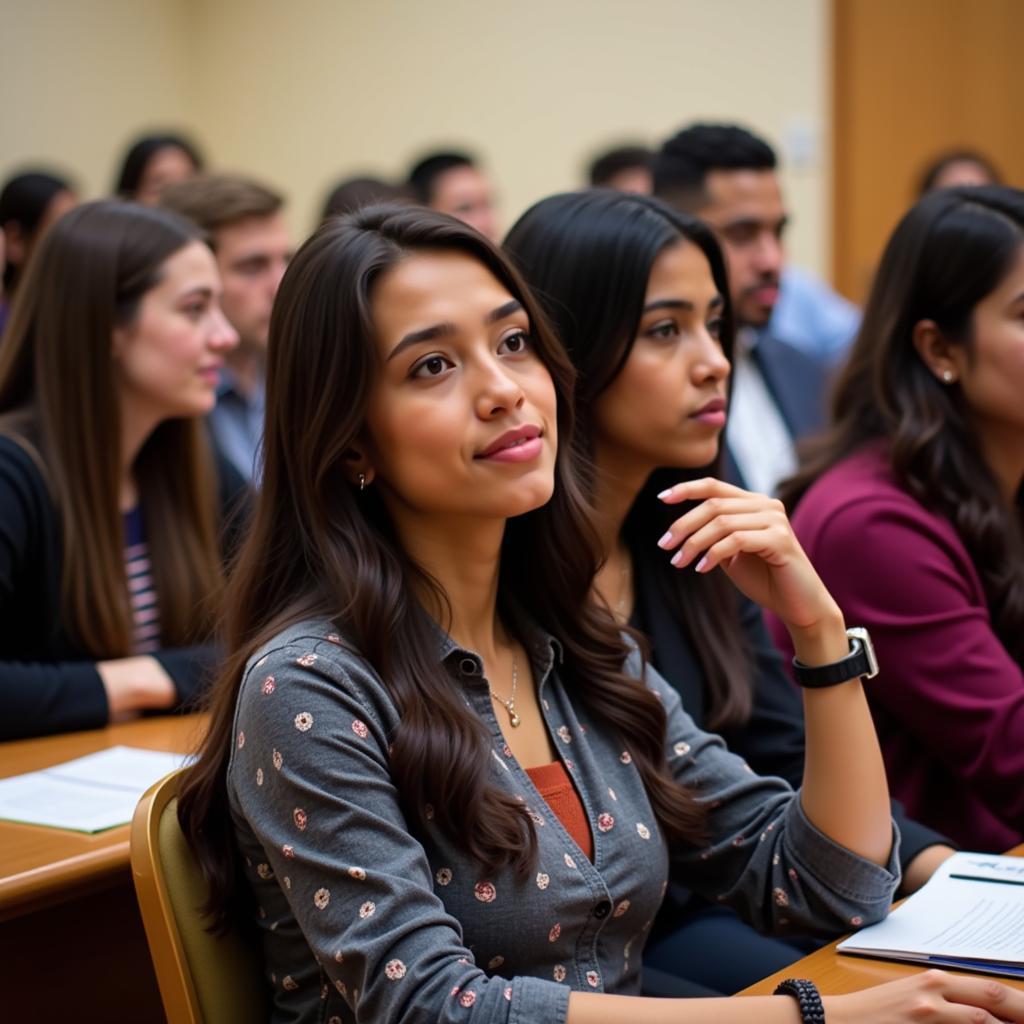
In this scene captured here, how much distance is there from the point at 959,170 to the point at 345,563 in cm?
413

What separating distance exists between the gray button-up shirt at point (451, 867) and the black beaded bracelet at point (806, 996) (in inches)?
7.6

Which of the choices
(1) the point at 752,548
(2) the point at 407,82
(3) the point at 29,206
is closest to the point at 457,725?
(1) the point at 752,548

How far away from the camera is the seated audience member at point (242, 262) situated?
3.79 m

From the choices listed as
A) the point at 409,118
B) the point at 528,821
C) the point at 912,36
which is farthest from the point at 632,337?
the point at 409,118

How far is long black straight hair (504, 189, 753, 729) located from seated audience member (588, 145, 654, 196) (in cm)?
294

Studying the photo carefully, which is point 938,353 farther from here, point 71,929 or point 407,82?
point 407,82

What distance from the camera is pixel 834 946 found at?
1373 mm

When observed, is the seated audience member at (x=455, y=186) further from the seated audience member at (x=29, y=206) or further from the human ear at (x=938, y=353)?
the human ear at (x=938, y=353)

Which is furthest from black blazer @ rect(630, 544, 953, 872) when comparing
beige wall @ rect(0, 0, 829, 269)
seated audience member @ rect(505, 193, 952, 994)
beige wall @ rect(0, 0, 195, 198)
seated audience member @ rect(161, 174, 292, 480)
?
beige wall @ rect(0, 0, 195, 198)

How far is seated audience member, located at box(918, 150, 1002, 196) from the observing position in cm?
483

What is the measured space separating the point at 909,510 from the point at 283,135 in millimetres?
5383

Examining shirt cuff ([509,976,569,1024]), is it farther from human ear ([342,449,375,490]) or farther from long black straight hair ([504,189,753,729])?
long black straight hair ([504,189,753,729])

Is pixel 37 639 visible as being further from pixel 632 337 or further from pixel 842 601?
pixel 842 601

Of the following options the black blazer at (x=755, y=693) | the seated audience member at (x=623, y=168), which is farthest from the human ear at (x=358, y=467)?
the seated audience member at (x=623, y=168)
